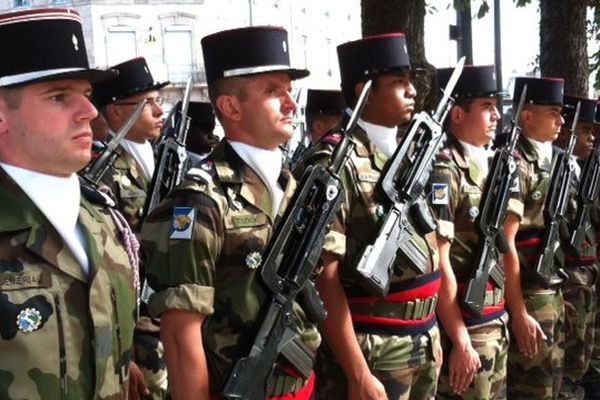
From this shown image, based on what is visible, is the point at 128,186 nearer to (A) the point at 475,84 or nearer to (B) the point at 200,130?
(A) the point at 475,84

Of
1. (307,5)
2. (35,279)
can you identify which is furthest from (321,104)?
(307,5)

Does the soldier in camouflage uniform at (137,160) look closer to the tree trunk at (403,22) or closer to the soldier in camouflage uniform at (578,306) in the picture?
the tree trunk at (403,22)

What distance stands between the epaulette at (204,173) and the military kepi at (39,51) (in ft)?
2.09

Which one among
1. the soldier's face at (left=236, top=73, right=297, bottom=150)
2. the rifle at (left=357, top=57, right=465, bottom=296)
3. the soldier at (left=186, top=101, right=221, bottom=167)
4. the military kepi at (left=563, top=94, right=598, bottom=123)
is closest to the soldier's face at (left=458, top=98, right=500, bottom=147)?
the rifle at (left=357, top=57, right=465, bottom=296)

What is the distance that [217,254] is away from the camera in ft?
9.06

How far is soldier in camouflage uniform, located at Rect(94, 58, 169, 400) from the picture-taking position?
429 cm

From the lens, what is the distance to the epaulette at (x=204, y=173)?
9.26 feet

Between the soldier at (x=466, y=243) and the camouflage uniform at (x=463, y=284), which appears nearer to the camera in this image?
the soldier at (x=466, y=243)

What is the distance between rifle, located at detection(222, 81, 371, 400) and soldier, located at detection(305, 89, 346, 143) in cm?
462

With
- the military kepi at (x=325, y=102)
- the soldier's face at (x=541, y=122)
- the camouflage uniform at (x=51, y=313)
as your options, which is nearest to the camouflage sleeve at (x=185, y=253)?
the camouflage uniform at (x=51, y=313)

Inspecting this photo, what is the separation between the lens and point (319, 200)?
3033mm

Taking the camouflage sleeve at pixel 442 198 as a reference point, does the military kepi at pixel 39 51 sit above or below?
above

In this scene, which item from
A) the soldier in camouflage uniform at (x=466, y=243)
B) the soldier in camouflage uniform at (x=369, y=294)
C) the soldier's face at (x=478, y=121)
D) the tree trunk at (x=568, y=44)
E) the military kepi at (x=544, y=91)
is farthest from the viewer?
the tree trunk at (x=568, y=44)

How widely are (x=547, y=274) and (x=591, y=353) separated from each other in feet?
5.71
